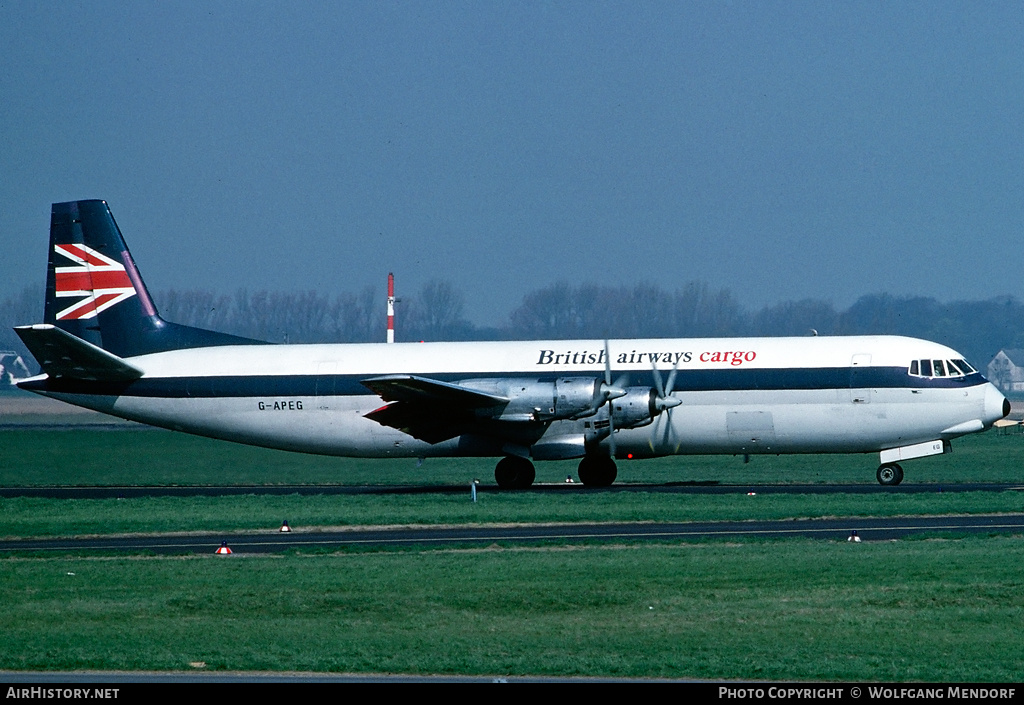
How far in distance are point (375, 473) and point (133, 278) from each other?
10.8m

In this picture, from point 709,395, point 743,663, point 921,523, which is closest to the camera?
point 743,663

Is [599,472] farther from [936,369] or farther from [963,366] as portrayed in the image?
[963,366]

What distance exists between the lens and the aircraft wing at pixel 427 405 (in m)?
38.2

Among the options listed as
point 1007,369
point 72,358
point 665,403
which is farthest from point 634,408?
point 1007,369

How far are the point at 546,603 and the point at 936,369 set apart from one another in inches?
930

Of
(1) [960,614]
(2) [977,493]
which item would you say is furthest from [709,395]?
(1) [960,614]

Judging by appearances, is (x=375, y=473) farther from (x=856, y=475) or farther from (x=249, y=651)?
(x=249, y=651)

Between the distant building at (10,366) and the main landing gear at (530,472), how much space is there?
121m

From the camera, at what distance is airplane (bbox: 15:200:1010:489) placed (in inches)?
1532

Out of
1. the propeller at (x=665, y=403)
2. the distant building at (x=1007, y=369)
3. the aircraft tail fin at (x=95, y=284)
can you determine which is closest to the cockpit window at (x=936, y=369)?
the propeller at (x=665, y=403)

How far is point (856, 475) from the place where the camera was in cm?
4531

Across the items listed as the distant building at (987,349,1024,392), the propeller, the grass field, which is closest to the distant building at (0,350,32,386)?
the propeller

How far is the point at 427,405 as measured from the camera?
39.8 metres

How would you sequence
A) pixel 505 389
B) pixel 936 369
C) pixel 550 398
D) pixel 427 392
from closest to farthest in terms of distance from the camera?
1. pixel 550 398
2. pixel 427 392
3. pixel 936 369
4. pixel 505 389
